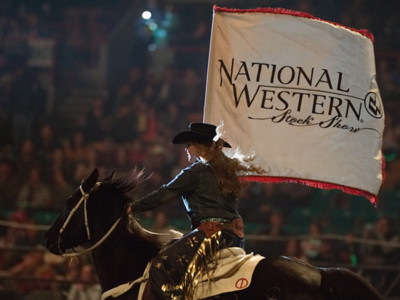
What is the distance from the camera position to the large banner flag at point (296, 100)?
5.27 meters

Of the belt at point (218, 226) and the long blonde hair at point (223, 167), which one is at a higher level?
the long blonde hair at point (223, 167)

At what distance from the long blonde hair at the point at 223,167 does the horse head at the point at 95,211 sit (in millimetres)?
456

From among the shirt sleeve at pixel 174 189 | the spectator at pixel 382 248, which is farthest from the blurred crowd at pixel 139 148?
the shirt sleeve at pixel 174 189

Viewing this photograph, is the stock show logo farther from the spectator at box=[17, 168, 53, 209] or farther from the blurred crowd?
the spectator at box=[17, 168, 53, 209]

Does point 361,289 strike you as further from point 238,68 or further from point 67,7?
point 67,7

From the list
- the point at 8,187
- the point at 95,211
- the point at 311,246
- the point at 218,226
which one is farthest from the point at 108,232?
the point at 8,187

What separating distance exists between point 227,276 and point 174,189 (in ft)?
2.01

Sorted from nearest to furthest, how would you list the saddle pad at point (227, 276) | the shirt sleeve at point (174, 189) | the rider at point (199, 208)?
the saddle pad at point (227, 276), the rider at point (199, 208), the shirt sleeve at point (174, 189)

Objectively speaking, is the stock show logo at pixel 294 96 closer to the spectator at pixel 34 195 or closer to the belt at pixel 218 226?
the belt at pixel 218 226

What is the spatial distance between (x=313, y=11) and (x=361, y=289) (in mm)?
9177

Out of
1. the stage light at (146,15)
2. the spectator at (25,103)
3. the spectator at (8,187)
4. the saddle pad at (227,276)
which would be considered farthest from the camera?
the stage light at (146,15)

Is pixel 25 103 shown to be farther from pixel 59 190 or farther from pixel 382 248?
pixel 382 248

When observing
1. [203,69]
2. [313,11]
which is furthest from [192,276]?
[313,11]

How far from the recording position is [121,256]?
185 inches
